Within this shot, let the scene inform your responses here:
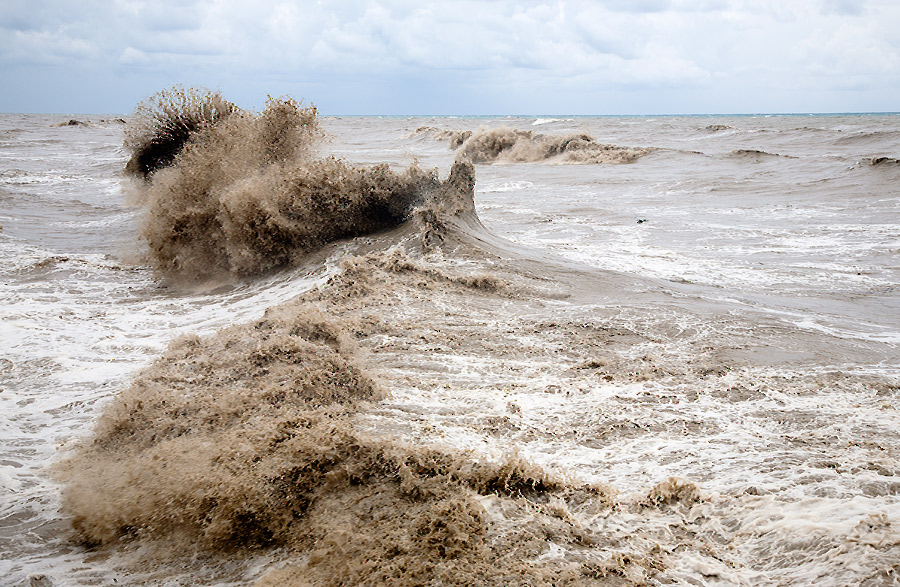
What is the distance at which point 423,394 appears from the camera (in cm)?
381

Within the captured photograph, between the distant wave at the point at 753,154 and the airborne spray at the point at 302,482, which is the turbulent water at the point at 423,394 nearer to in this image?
the airborne spray at the point at 302,482

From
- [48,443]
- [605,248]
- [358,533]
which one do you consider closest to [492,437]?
[358,533]

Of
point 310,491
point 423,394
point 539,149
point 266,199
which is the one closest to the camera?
point 310,491

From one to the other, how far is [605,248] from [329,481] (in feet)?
20.3

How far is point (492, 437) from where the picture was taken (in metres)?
3.31

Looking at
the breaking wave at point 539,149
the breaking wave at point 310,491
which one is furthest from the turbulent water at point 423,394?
the breaking wave at point 539,149

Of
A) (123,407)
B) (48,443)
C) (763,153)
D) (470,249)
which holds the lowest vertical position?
(48,443)

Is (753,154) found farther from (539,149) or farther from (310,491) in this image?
(310,491)

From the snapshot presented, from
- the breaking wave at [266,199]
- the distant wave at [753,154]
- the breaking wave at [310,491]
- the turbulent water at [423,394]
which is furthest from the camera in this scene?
the distant wave at [753,154]

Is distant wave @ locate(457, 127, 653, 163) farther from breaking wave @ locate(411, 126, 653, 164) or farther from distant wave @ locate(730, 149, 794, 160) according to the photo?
distant wave @ locate(730, 149, 794, 160)

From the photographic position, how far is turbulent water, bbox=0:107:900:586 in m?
2.44

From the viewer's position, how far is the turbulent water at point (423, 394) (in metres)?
2.44

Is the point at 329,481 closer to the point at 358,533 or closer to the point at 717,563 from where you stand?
the point at 358,533

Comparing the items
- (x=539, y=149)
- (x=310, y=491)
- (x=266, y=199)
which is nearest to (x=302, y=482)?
(x=310, y=491)
